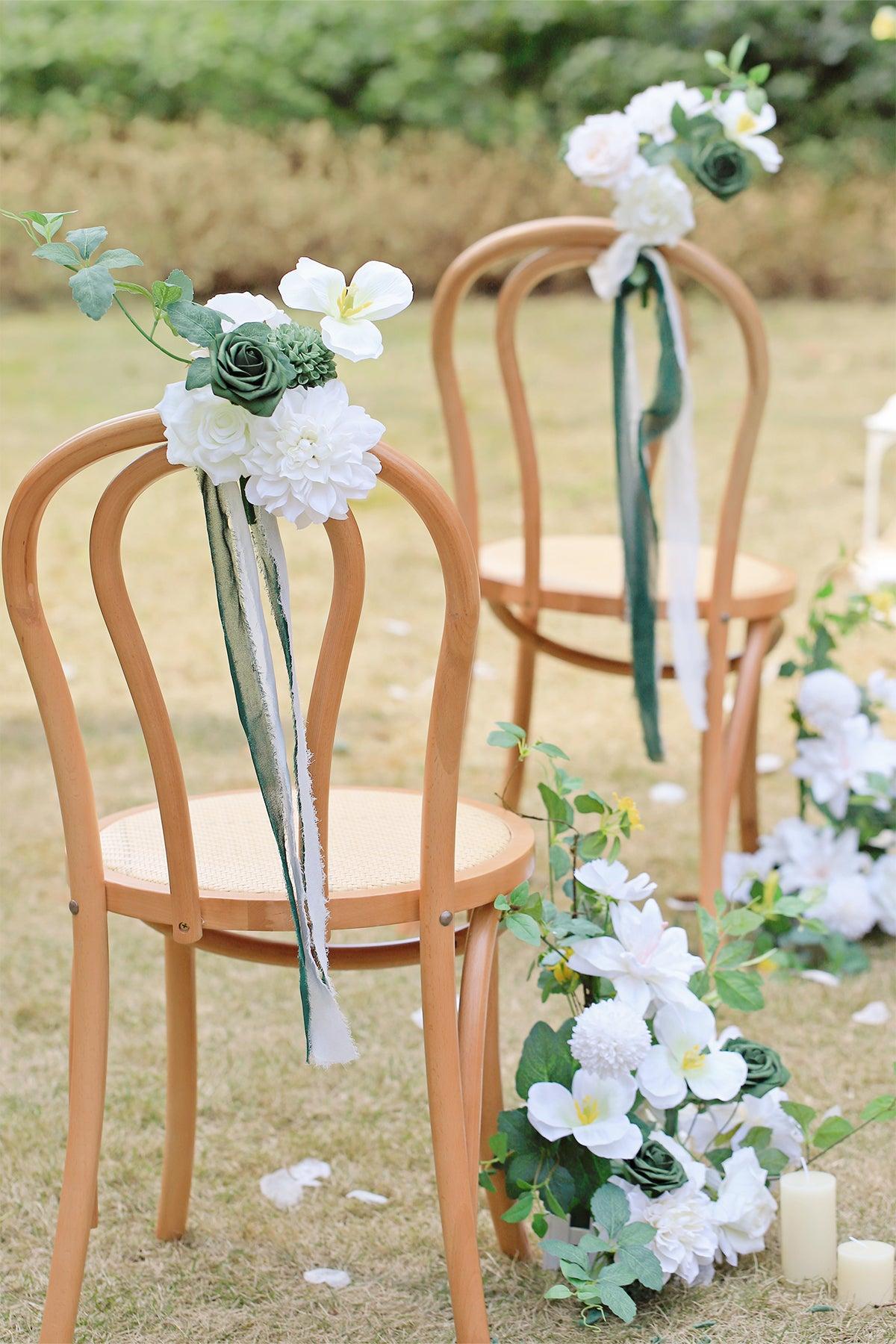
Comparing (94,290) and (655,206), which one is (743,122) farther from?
(94,290)

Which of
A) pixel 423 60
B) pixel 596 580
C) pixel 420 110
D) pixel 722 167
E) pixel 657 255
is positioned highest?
pixel 423 60

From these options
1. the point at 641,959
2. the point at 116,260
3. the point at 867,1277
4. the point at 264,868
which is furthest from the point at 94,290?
the point at 867,1277

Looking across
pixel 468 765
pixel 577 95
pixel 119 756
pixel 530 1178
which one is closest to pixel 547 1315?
pixel 530 1178

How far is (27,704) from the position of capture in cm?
400

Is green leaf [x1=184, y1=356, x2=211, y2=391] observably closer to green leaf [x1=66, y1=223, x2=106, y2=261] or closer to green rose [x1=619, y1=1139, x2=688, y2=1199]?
green leaf [x1=66, y1=223, x2=106, y2=261]

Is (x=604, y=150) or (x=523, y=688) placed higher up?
(x=604, y=150)

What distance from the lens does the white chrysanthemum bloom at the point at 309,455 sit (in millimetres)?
1244

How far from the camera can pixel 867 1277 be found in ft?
5.20

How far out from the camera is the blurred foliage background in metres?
7.97

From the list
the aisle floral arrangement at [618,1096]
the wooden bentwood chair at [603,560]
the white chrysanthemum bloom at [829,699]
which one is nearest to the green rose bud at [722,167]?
the wooden bentwood chair at [603,560]

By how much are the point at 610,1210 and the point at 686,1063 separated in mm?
168

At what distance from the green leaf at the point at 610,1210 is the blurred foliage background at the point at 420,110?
6.85m

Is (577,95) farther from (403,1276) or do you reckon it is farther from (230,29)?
(403,1276)

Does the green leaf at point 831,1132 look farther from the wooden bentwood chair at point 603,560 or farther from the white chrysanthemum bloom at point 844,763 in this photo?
the white chrysanthemum bloom at point 844,763
